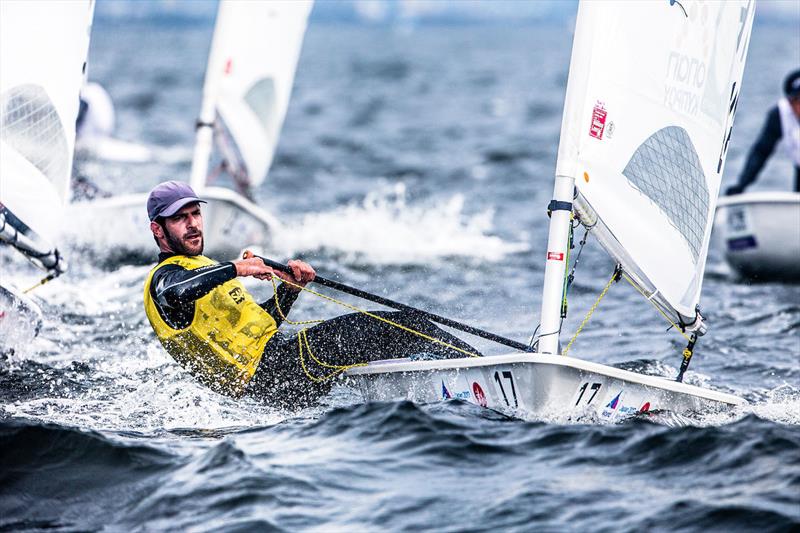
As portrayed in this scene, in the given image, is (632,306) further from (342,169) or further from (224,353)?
(342,169)

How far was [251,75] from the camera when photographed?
8.71m

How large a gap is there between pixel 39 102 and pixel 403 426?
2504 millimetres

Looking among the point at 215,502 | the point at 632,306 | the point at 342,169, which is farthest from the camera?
the point at 342,169

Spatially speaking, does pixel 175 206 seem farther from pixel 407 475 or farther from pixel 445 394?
pixel 407 475

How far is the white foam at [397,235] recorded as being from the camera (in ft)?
29.1

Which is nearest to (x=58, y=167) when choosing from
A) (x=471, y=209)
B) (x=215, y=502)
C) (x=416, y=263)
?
(x=215, y=502)

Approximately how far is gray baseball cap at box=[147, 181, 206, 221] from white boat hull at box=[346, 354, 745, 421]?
0.92m

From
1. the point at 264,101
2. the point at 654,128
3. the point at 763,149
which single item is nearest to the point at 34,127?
the point at 654,128

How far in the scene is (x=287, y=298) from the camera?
498 cm

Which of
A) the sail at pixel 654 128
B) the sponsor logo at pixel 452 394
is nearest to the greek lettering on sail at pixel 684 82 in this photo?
the sail at pixel 654 128

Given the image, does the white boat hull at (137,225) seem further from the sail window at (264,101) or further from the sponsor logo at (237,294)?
the sponsor logo at (237,294)

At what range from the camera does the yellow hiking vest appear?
15.3ft

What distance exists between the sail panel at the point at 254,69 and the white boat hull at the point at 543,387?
14.1 feet

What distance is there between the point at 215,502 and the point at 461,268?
16.0 ft
